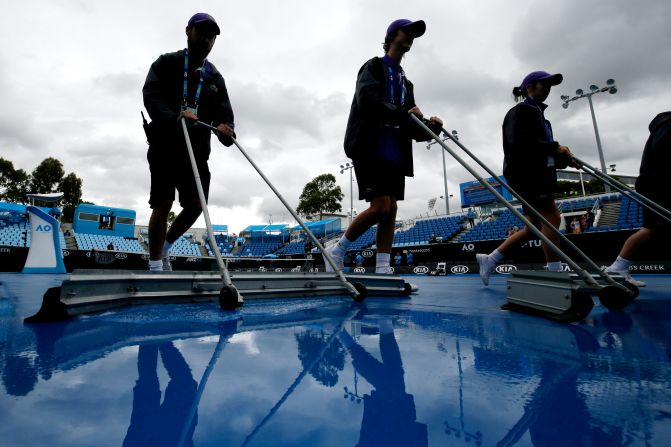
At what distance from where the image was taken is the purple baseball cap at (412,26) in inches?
98.9

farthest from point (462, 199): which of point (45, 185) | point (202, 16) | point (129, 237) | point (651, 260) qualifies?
point (45, 185)

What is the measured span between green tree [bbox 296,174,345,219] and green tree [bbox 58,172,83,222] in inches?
807

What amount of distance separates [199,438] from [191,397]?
0.16 meters

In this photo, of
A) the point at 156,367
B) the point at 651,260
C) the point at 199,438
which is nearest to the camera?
the point at 199,438

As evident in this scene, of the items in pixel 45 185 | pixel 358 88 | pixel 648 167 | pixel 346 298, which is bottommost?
pixel 346 298

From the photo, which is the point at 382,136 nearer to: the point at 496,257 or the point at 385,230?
the point at 385,230

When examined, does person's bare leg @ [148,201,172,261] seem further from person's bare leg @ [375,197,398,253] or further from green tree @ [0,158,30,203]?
green tree @ [0,158,30,203]

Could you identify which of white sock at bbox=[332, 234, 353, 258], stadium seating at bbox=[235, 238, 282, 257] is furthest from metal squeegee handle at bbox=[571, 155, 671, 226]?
stadium seating at bbox=[235, 238, 282, 257]

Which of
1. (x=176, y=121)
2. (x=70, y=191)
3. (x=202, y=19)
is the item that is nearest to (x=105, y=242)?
(x=70, y=191)

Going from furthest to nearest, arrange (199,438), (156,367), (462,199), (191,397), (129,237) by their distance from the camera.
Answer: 1. (462,199)
2. (129,237)
3. (156,367)
4. (191,397)
5. (199,438)

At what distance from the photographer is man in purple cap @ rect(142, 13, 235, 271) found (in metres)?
2.18

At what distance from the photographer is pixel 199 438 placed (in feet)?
1.59

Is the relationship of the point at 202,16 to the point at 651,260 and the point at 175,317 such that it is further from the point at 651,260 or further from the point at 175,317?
the point at 651,260

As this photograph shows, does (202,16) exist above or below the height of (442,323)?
above
